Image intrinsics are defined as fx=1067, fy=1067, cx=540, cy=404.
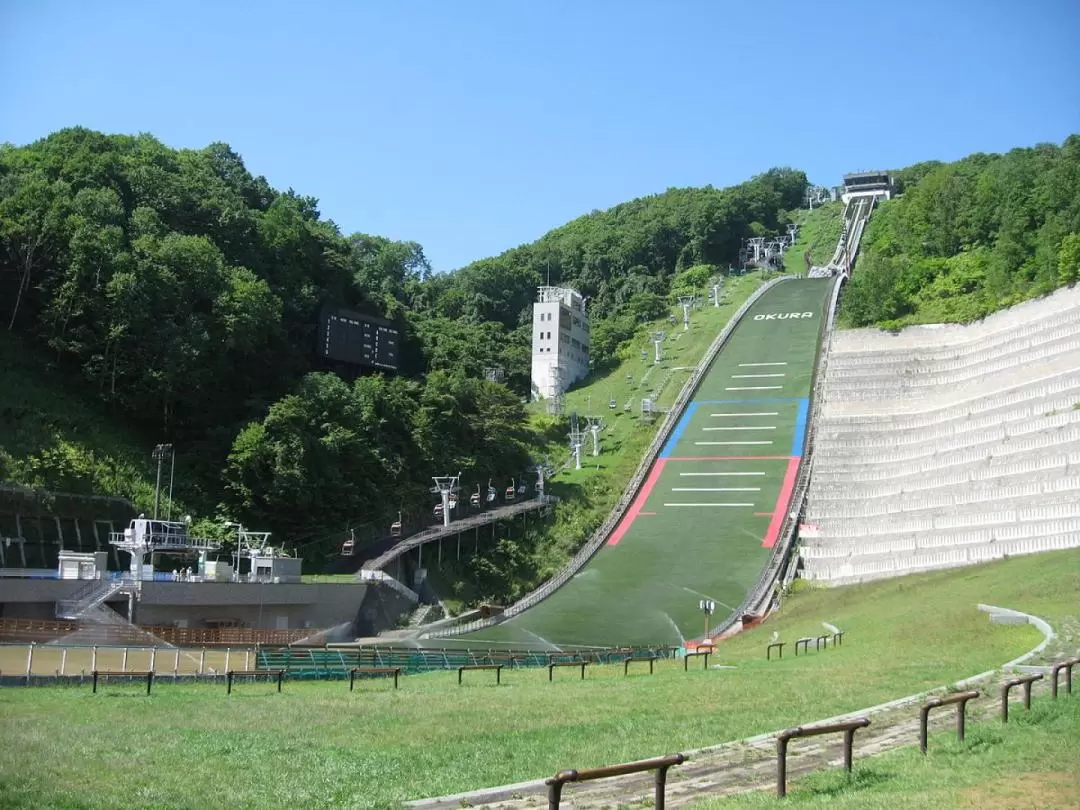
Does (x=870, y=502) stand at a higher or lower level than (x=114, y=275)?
lower

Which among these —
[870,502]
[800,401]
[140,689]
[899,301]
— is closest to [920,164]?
[899,301]

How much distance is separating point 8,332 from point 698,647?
36.8 meters

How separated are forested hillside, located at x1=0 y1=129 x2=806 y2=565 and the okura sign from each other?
2997 centimetres

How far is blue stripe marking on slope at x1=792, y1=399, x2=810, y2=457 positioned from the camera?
5947cm

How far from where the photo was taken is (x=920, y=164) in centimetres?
17450

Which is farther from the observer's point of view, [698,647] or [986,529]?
[986,529]

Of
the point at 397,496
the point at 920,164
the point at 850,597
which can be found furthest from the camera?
the point at 920,164

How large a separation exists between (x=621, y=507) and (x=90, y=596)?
28.0 meters

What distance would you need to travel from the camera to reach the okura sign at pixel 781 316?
291ft

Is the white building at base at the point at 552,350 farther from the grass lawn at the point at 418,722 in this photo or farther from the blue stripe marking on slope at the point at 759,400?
the grass lawn at the point at 418,722

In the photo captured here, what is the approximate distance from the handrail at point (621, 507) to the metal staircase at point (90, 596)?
36.3 ft

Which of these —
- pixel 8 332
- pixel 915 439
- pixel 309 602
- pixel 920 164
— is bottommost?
pixel 309 602

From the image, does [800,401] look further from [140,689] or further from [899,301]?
[140,689]

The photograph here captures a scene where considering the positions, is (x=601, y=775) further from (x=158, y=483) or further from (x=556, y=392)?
(x=556, y=392)
